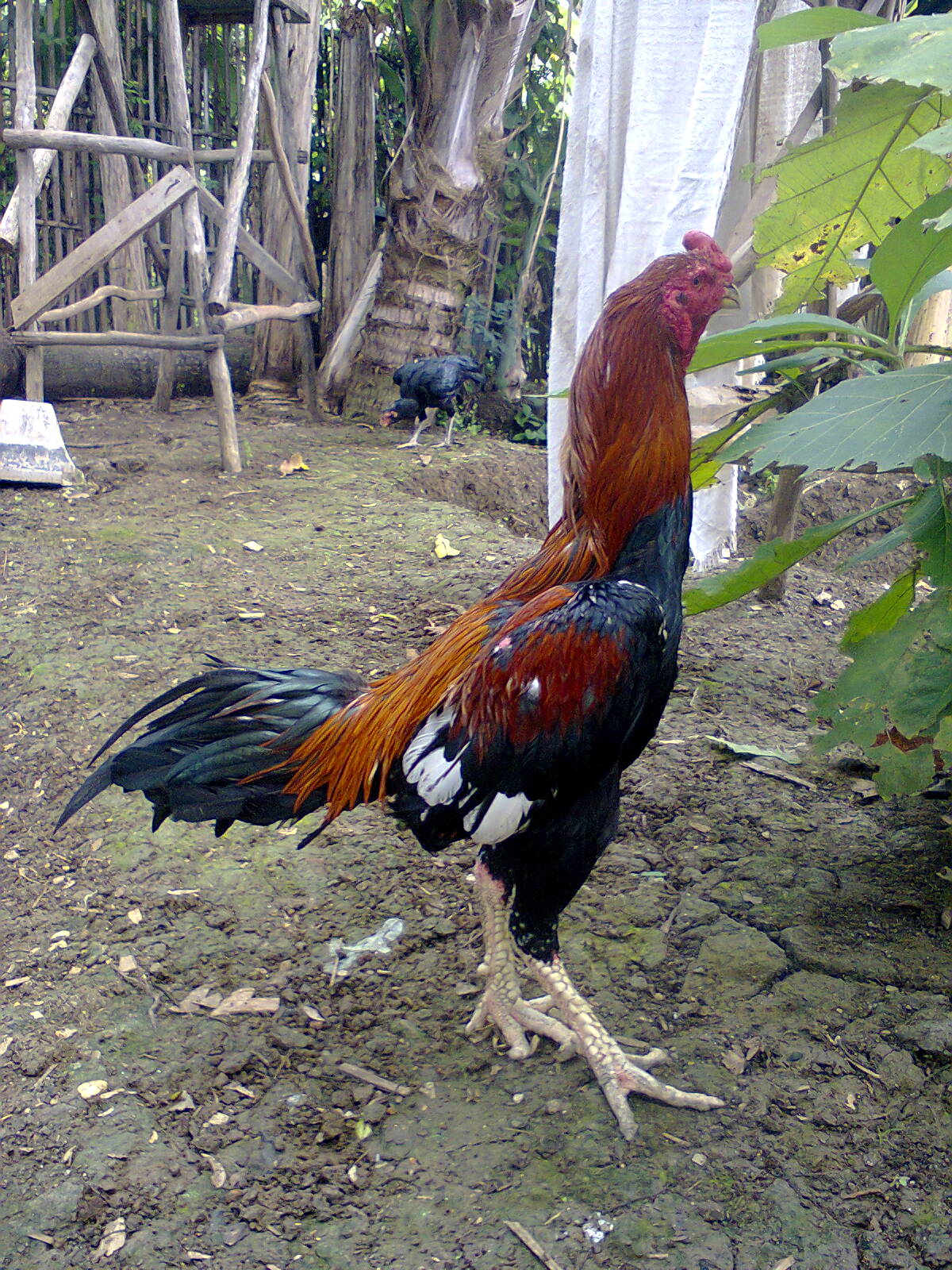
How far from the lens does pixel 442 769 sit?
2.15m

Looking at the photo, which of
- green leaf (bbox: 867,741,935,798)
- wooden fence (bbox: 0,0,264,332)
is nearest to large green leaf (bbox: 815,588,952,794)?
green leaf (bbox: 867,741,935,798)

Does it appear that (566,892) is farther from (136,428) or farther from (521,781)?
(136,428)

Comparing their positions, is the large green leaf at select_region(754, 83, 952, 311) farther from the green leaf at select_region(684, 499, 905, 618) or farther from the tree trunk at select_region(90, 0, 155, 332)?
the tree trunk at select_region(90, 0, 155, 332)

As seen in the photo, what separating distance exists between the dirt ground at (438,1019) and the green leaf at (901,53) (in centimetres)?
182

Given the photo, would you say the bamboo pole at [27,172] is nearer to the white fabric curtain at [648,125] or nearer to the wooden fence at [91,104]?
the wooden fence at [91,104]

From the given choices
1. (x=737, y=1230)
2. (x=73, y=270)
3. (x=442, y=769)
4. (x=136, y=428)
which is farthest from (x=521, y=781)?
(x=136, y=428)

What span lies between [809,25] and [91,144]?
4999 millimetres

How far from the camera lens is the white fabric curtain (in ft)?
12.1

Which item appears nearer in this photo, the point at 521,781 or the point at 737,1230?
the point at 737,1230

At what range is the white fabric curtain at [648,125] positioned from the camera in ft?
12.1

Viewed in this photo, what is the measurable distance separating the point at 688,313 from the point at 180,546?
3.42 m

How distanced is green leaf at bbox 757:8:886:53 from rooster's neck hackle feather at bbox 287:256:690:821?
0.51 meters

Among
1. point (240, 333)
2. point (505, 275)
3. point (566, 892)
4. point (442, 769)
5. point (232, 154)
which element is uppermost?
point (232, 154)

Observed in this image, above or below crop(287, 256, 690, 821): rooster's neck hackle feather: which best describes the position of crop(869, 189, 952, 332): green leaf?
above
